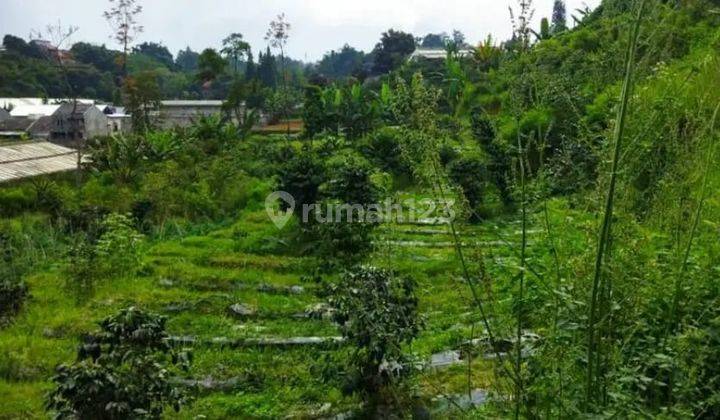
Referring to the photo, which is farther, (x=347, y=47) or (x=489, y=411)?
(x=347, y=47)

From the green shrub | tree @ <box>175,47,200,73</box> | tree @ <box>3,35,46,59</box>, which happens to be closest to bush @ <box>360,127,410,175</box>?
the green shrub

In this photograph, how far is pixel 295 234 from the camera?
962 cm

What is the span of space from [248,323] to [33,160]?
11.3 m

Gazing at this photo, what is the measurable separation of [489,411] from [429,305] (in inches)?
161

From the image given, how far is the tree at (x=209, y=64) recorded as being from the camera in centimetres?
2511

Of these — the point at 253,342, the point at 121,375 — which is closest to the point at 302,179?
the point at 253,342

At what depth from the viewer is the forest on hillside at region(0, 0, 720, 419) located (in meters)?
2.08

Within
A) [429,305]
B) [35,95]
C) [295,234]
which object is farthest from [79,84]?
[429,305]

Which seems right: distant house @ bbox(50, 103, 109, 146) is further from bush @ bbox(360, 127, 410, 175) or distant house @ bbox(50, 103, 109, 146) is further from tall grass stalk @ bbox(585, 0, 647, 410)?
tall grass stalk @ bbox(585, 0, 647, 410)

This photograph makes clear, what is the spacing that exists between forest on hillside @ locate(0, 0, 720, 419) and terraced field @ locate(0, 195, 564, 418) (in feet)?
0.10

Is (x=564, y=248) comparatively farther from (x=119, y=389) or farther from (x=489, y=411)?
(x=119, y=389)

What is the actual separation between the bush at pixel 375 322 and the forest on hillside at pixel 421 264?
2 cm

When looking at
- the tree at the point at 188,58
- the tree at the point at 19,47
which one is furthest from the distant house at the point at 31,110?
the tree at the point at 188,58

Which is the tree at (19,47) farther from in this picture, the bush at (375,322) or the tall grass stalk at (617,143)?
the tall grass stalk at (617,143)
